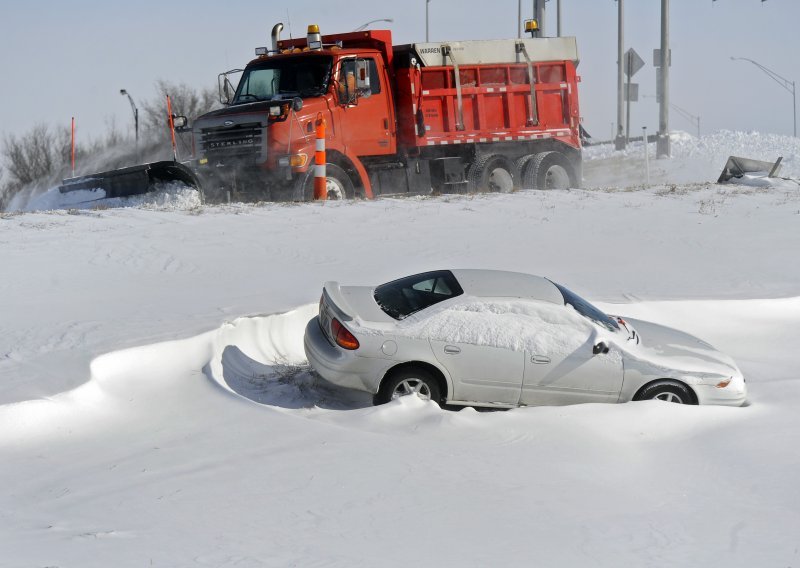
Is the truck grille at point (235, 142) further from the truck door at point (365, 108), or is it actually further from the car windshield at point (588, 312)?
the car windshield at point (588, 312)

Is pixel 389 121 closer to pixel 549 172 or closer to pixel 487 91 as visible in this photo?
pixel 487 91

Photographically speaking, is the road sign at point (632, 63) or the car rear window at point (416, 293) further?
the road sign at point (632, 63)

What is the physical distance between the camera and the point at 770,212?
18.2 m

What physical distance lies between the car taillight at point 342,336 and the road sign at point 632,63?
1085 inches

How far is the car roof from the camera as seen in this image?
8703mm

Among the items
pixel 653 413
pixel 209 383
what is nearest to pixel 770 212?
pixel 653 413

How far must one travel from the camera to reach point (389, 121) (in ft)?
59.7

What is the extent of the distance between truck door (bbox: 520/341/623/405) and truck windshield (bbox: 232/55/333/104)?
953 centimetres

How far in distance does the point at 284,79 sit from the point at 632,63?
19477 millimetres

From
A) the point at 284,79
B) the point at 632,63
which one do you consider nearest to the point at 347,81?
the point at 284,79

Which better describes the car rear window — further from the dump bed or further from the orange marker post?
the dump bed

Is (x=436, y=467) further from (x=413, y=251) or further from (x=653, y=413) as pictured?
(x=413, y=251)

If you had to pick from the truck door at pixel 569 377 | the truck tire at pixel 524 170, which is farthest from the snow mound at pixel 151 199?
the truck door at pixel 569 377

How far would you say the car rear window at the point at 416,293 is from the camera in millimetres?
8625
